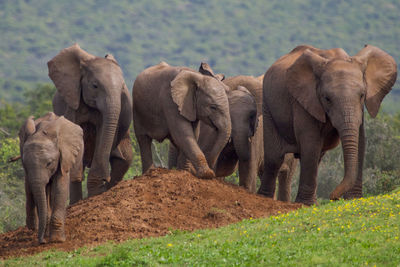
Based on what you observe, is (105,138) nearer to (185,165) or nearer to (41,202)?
(185,165)

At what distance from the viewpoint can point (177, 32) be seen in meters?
187

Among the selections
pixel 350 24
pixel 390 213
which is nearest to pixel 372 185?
pixel 390 213

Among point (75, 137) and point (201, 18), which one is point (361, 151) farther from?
point (201, 18)

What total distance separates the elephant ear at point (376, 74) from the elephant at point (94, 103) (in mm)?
5261

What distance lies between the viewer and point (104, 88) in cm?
1758

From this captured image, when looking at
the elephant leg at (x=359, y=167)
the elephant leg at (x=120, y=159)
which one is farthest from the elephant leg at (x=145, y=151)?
the elephant leg at (x=359, y=167)

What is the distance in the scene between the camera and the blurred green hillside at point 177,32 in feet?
547

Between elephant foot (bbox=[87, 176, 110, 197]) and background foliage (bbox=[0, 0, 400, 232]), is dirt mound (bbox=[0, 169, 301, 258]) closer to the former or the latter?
elephant foot (bbox=[87, 176, 110, 197])

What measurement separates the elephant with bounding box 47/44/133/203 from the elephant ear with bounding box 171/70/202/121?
1429 mm

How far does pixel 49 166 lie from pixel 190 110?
14.9 feet

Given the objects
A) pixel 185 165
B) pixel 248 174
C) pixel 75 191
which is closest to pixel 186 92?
pixel 185 165

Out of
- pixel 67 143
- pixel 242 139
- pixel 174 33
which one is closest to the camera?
pixel 67 143

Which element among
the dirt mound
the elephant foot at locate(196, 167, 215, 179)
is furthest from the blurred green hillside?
the dirt mound

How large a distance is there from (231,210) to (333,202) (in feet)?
6.01
